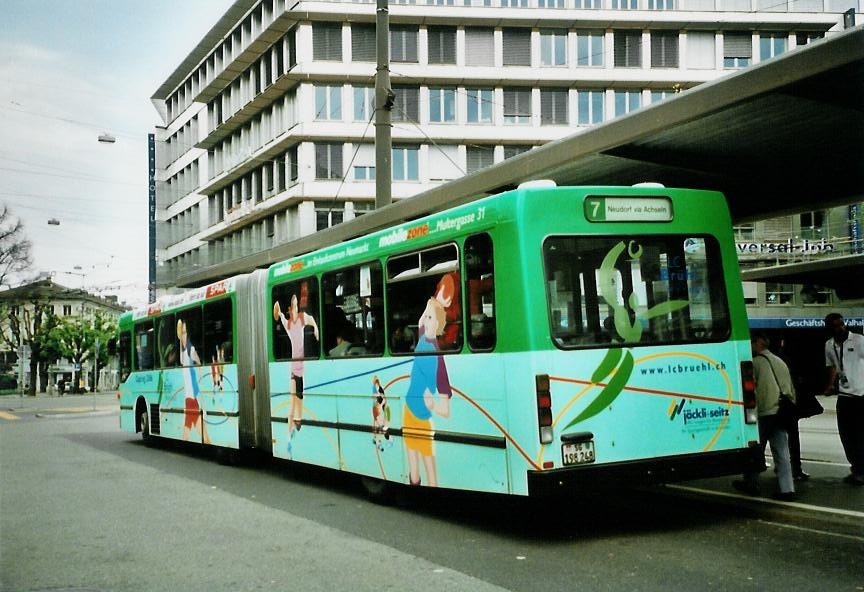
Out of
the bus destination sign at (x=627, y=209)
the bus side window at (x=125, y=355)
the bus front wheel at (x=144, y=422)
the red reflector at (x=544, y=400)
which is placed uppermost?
the bus destination sign at (x=627, y=209)

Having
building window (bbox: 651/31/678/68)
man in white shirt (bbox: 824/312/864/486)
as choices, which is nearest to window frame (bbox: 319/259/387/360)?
man in white shirt (bbox: 824/312/864/486)

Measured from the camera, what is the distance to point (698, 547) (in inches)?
301

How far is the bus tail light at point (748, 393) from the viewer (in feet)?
28.4

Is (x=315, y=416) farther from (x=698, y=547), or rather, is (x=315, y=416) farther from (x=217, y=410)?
(x=698, y=547)

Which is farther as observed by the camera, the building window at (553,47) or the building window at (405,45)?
the building window at (553,47)

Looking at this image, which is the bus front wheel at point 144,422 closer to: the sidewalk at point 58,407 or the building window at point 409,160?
the sidewalk at point 58,407

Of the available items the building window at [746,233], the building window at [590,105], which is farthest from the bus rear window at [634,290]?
the building window at [590,105]

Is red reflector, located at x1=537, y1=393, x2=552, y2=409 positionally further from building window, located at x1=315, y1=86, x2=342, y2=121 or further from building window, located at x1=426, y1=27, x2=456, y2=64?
building window, located at x1=426, y1=27, x2=456, y2=64

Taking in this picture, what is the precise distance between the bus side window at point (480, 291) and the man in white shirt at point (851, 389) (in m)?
4.28

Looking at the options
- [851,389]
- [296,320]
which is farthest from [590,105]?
[851,389]

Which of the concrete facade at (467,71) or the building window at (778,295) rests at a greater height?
the concrete facade at (467,71)

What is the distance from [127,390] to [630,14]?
41730 millimetres

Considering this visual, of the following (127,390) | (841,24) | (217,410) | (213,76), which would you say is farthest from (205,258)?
(217,410)

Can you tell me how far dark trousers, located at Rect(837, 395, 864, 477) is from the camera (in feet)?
34.1
